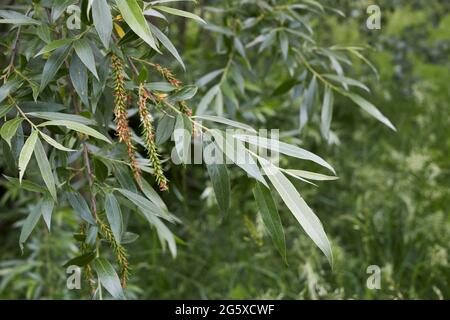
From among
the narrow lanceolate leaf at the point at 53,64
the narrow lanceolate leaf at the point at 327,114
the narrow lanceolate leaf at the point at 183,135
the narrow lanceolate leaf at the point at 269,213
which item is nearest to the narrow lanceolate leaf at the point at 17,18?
the narrow lanceolate leaf at the point at 53,64

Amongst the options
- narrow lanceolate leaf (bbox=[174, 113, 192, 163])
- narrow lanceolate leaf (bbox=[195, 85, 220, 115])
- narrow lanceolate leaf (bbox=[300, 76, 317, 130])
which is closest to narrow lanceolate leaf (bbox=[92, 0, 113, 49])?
narrow lanceolate leaf (bbox=[174, 113, 192, 163])

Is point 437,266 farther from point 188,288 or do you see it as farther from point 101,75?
point 101,75

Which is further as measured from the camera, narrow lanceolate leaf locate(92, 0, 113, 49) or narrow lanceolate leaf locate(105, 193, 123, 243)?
narrow lanceolate leaf locate(105, 193, 123, 243)

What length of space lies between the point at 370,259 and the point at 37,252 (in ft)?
3.43

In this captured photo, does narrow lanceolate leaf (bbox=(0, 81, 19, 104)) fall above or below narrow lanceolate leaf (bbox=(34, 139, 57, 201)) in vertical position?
above

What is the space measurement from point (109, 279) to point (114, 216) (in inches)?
3.9

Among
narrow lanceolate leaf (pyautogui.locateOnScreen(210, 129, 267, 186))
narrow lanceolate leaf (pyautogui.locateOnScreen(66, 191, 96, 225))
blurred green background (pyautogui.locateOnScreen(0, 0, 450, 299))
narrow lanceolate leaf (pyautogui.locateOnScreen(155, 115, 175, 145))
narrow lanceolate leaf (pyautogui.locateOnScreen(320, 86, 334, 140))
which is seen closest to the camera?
narrow lanceolate leaf (pyautogui.locateOnScreen(210, 129, 267, 186))

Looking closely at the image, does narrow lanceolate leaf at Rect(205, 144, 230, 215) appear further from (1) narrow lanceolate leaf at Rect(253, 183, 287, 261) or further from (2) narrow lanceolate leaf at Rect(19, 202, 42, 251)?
(2) narrow lanceolate leaf at Rect(19, 202, 42, 251)

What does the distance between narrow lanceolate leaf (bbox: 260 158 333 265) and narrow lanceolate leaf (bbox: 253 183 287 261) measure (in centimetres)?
4

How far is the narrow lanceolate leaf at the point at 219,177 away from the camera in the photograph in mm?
812

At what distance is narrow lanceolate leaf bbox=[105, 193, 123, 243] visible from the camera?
92cm

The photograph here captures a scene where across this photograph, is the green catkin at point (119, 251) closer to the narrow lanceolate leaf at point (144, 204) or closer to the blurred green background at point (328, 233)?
the narrow lanceolate leaf at point (144, 204)

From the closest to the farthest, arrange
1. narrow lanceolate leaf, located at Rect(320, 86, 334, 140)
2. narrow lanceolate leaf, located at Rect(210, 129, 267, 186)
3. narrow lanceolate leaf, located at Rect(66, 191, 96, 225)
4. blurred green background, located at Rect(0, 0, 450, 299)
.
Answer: narrow lanceolate leaf, located at Rect(210, 129, 267, 186)
narrow lanceolate leaf, located at Rect(66, 191, 96, 225)
narrow lanceolate leaf, located at Rect(320, 86, 334, 140)
blurred green background, located at Rect(0, 0, 450, 299)

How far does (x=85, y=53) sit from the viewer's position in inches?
33.9
